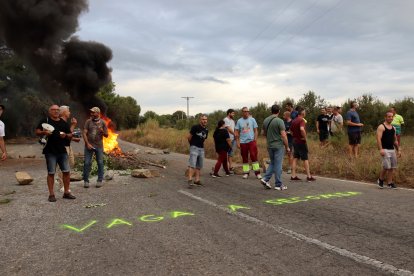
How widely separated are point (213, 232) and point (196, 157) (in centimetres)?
440

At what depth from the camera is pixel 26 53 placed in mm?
18406

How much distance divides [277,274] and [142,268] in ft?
4.19

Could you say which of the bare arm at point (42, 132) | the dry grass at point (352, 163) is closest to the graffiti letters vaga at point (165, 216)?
the bare arm at point (42, 132)

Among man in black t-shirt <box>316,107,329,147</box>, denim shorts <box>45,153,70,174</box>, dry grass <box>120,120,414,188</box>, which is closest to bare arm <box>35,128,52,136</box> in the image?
denim shorts <box>45,153,70,174</box>

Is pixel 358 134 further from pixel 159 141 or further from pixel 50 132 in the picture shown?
pixel 159 141

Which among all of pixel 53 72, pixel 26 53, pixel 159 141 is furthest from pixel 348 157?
pixel 159 141

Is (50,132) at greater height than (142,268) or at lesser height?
greater

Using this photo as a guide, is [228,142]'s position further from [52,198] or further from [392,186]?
[52,198]

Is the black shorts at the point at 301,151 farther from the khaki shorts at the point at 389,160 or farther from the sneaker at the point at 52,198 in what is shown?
the sneaker at the point at 52,198

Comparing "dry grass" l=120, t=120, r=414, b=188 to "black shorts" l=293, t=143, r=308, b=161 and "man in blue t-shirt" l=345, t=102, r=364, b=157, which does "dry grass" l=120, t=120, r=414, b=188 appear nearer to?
"man in blue t-shirt" l=345, t=102, r=364, b=157

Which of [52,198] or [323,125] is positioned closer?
→ [52,198]

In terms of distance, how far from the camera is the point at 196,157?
944 centimetres

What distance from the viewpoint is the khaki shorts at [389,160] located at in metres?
8.48

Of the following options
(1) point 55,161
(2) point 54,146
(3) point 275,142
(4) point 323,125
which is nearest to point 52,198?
(1) point 55,161
